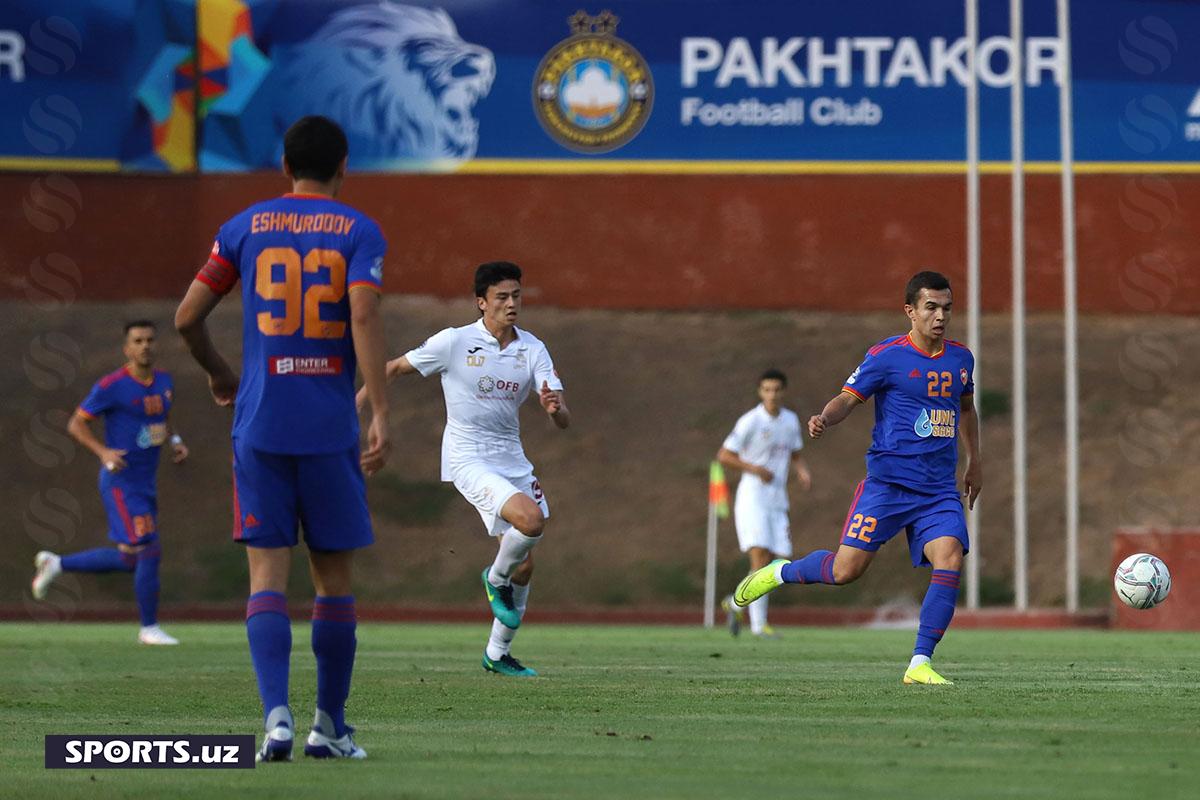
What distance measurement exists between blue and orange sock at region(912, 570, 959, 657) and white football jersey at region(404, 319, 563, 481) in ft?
9.19


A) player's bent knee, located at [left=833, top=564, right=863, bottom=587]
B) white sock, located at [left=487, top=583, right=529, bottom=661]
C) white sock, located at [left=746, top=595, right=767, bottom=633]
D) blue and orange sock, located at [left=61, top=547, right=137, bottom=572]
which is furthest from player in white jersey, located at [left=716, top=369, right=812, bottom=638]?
player's bent knee, located at [left=833, top=564, right=863, bottom=587]

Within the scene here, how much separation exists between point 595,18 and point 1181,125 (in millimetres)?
9728

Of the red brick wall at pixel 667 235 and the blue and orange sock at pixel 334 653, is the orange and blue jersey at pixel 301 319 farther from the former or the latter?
the red brick wall at pixel 667 235

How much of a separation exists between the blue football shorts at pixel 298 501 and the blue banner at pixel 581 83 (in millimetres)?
28157

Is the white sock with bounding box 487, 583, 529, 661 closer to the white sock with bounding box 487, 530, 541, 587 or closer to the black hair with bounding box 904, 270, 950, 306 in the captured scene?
the white sock with bounding box 487, 530, 541, 587

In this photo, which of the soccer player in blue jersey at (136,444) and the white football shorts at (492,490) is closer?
the white football shorts at (492,490)

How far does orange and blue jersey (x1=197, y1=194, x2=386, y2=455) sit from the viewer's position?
7.39m

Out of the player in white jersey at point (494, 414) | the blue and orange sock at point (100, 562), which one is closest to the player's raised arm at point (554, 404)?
the player in white jersey at point (494, 414)

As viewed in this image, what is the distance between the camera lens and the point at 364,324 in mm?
7312

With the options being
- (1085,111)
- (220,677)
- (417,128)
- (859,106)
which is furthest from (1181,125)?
(220,677)

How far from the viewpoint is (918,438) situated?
38.4 feet

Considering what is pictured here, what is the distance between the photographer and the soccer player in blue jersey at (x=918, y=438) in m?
11.6

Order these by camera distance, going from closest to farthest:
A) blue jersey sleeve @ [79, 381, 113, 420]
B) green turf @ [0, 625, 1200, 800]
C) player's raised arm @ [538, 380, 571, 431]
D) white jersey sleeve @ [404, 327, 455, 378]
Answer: green turf @ [0, 625, 1200, 800], player's raised arm @ [538, 380, 571, 431], white jersey sleeve @ [404, 327, 455, 378], blue jersey sleeve @ [79, 381, 113, 420]

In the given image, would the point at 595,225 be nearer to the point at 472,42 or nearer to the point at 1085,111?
the point at 472,42
